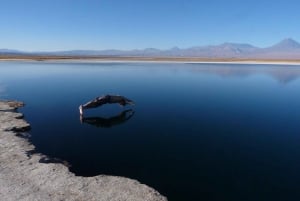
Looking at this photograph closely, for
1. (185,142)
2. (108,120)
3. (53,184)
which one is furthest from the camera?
(108,120)

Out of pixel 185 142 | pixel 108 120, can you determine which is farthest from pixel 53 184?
pixel 108 120

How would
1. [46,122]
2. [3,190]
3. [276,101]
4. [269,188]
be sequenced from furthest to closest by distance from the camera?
[276,101] < [46,122] < [269,188] < [3,190]

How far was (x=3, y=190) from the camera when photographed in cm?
1456

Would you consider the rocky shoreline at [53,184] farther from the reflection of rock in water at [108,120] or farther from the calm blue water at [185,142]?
the reflection of rock in water at [108,120]

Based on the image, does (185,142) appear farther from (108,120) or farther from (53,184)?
(53,184)

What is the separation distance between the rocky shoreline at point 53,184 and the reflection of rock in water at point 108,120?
9265 millimetres

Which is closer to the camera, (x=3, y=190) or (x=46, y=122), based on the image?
(x=3, y=190)

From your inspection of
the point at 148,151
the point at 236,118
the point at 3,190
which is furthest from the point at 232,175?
the point at 236,118

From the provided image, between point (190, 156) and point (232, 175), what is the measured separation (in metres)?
3.45

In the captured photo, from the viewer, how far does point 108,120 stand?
97.9 ft

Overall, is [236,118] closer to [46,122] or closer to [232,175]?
[232,175]

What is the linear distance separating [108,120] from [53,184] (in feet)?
48.0

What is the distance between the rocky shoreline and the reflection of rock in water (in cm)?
927

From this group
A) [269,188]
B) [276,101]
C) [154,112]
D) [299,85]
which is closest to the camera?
[269,188]
